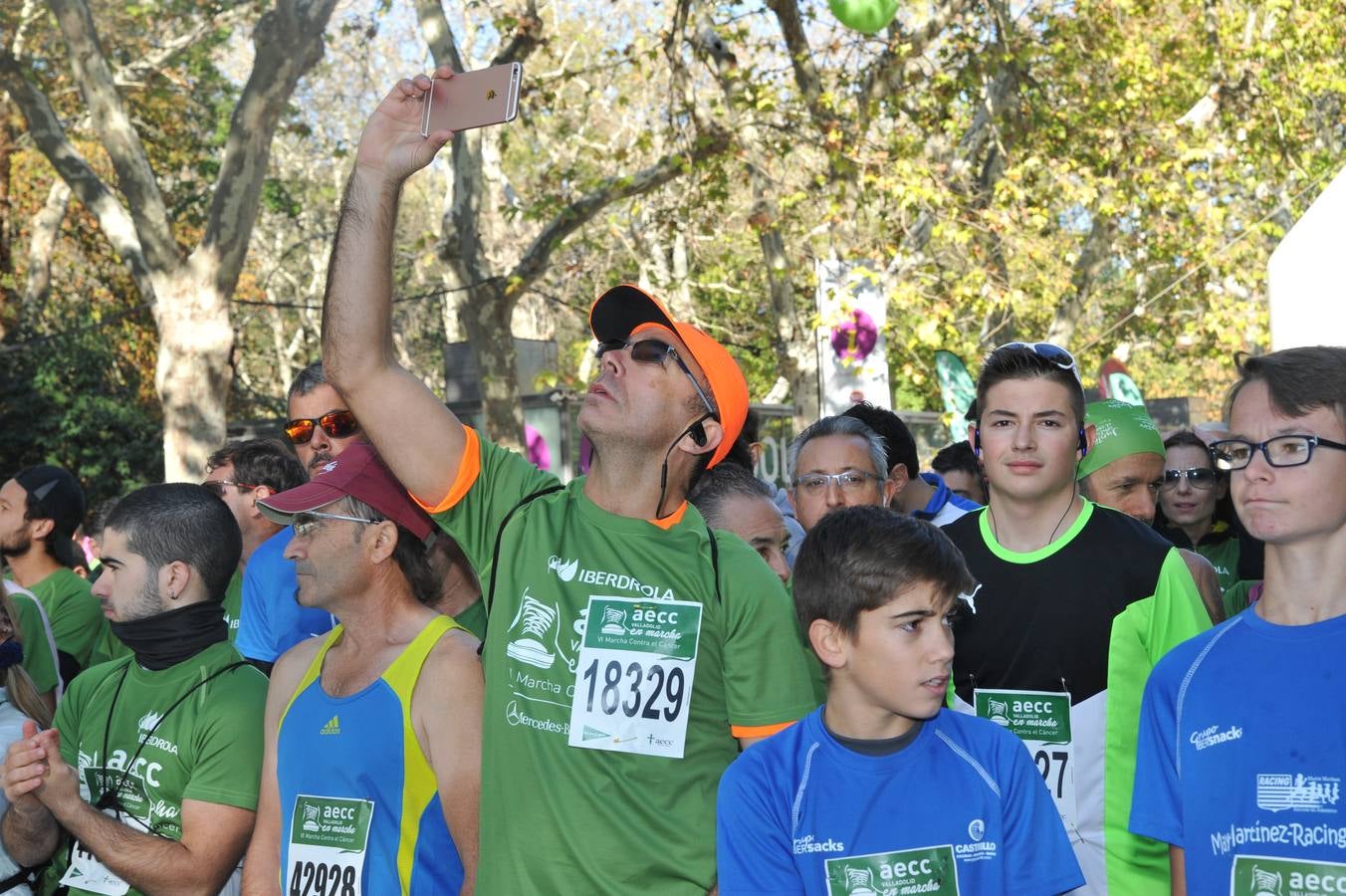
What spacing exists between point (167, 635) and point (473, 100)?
176 cm

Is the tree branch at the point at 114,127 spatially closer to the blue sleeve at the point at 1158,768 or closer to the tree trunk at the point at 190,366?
the tree trunk at the point at 190,366

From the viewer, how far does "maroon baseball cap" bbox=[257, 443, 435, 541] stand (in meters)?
3.43


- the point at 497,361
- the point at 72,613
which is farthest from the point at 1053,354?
the point at 497,361

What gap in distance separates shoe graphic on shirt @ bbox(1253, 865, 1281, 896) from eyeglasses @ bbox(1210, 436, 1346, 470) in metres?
0.75

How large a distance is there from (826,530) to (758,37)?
12.5 m

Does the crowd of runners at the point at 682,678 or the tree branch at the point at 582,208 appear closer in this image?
the crowd of runners at the point at 682,678

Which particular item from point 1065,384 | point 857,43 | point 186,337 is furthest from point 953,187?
point 1065,384

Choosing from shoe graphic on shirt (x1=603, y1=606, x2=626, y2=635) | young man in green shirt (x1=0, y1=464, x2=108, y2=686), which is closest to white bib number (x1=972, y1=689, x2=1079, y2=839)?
shoe graphic on shirt (x1=603, y1=606, x2=626, y2=635)

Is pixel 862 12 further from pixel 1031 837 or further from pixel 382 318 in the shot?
pixel 1031 837

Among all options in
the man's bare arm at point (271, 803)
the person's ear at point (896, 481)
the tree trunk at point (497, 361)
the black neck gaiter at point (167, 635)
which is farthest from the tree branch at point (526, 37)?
the man's bare arm at point (271, 803)

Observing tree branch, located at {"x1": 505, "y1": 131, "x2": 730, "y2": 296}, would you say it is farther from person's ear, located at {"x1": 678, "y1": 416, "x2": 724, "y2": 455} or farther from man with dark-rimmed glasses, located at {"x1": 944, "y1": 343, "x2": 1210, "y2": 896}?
person's ear, located at {"x1": 678, "y1": 416, "x2": 724, "y2": 455}

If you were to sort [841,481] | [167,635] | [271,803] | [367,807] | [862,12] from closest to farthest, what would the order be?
[367,807] < [271,803] < [167,635] < [841,481] < [862,12]

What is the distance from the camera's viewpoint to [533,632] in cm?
293

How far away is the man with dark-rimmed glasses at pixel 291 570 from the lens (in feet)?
14.6
